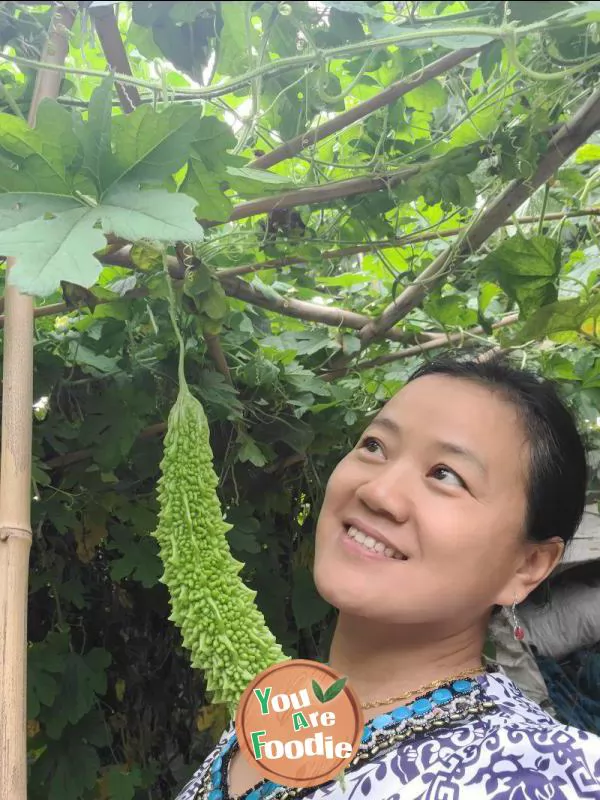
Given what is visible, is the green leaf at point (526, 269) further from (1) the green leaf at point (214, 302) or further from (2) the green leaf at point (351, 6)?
(2) the green leaf at point (351, 6)

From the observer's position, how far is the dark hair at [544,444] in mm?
1206

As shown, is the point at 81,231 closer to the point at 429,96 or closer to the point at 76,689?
the point at 429,96

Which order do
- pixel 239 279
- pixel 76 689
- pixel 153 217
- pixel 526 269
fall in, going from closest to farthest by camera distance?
1. pixel 153 217
2. pixel 526 269
3. pixel 239 279
4. pixel 76 689

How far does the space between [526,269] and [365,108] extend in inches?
15.8

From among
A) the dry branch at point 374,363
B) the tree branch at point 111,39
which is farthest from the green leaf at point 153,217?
the dry branch at point 374,363

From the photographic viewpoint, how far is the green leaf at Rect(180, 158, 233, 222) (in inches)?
37.6

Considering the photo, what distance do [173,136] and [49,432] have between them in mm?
1015

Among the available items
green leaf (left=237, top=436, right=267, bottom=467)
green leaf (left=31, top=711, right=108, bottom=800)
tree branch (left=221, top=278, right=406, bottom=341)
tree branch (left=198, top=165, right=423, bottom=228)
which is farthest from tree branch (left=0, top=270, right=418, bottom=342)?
green leaf (left=31, top=711, right=108, bottom=800)

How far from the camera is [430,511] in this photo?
3.42 ft

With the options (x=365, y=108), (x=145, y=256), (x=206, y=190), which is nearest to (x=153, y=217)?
(x=206, y=190)

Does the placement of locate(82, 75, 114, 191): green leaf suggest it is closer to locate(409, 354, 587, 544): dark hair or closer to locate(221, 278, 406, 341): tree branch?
locate(221, 278, 406, 341): tree branch

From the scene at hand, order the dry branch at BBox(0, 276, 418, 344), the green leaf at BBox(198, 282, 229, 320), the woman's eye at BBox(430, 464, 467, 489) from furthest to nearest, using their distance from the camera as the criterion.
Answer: the dry branch at BBox(0, 276, 418, 344) < the green leaf at BBox(198, 282, 229, 320) < the woman's eye at BBox(430, 464, 467, 489)

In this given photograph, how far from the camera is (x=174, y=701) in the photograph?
231 cm

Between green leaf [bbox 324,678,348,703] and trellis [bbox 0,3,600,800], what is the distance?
0.90ft
